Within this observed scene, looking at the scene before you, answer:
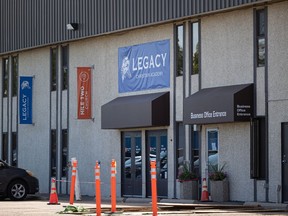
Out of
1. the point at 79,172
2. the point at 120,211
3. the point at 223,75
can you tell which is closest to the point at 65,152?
the point at 79,172

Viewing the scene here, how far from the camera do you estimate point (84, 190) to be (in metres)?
37.0

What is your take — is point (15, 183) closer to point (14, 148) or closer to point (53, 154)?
point (53, 154)

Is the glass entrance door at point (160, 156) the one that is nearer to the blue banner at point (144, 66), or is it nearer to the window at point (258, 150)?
the blue banner at point (144, 66)

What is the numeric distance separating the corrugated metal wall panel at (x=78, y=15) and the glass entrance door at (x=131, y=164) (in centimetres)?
401

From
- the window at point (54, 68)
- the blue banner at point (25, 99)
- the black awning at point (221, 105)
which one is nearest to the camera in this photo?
the black awning at point (221, 105)

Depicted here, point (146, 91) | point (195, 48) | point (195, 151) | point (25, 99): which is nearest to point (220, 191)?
point (195, 151)

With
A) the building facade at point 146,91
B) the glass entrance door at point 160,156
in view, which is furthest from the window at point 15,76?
the glass entrance door at point 160,156

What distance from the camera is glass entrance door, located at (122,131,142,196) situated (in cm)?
3419

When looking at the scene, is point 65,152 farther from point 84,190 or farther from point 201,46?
point 201,46

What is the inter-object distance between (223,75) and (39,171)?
12644 millimetres

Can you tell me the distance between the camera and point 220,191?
29.8 meters

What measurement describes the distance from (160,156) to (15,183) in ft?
16.8

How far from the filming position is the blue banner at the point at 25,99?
40.2 m

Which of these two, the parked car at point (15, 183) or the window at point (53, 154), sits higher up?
the window at point (53, 154)
